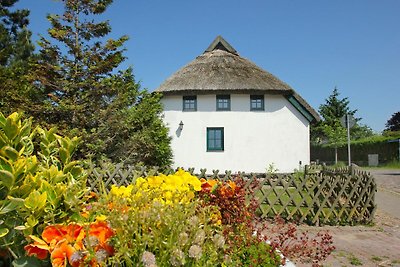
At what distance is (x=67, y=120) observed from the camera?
11820mm

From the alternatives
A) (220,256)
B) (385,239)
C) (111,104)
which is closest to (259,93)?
(111,104)

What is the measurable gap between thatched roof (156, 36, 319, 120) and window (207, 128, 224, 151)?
2263 millimetres

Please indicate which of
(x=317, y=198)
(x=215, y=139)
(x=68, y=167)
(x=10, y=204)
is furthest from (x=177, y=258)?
(x=215, y=139)

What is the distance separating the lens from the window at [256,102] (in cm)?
1964

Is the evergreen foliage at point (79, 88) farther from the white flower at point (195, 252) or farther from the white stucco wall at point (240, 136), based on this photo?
the white flower at point (195, 252)

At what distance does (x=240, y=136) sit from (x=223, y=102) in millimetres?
2236

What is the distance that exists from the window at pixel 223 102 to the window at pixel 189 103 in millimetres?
1409

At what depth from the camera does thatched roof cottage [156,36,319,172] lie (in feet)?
63.1

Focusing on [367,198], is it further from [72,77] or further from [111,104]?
[72,77]

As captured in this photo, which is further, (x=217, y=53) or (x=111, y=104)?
(x=217, y=53)

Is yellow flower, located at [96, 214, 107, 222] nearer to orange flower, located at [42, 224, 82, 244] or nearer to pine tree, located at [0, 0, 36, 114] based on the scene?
orange flower, located at [42, 224, 82, 244]

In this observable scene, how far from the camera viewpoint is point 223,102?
772 inches

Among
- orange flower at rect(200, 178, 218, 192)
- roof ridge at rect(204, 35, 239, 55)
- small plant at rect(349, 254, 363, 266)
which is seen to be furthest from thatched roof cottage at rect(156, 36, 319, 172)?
orange flower at rect(200, 178, 218, 192)

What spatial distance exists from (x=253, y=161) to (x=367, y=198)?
38.6 ft
